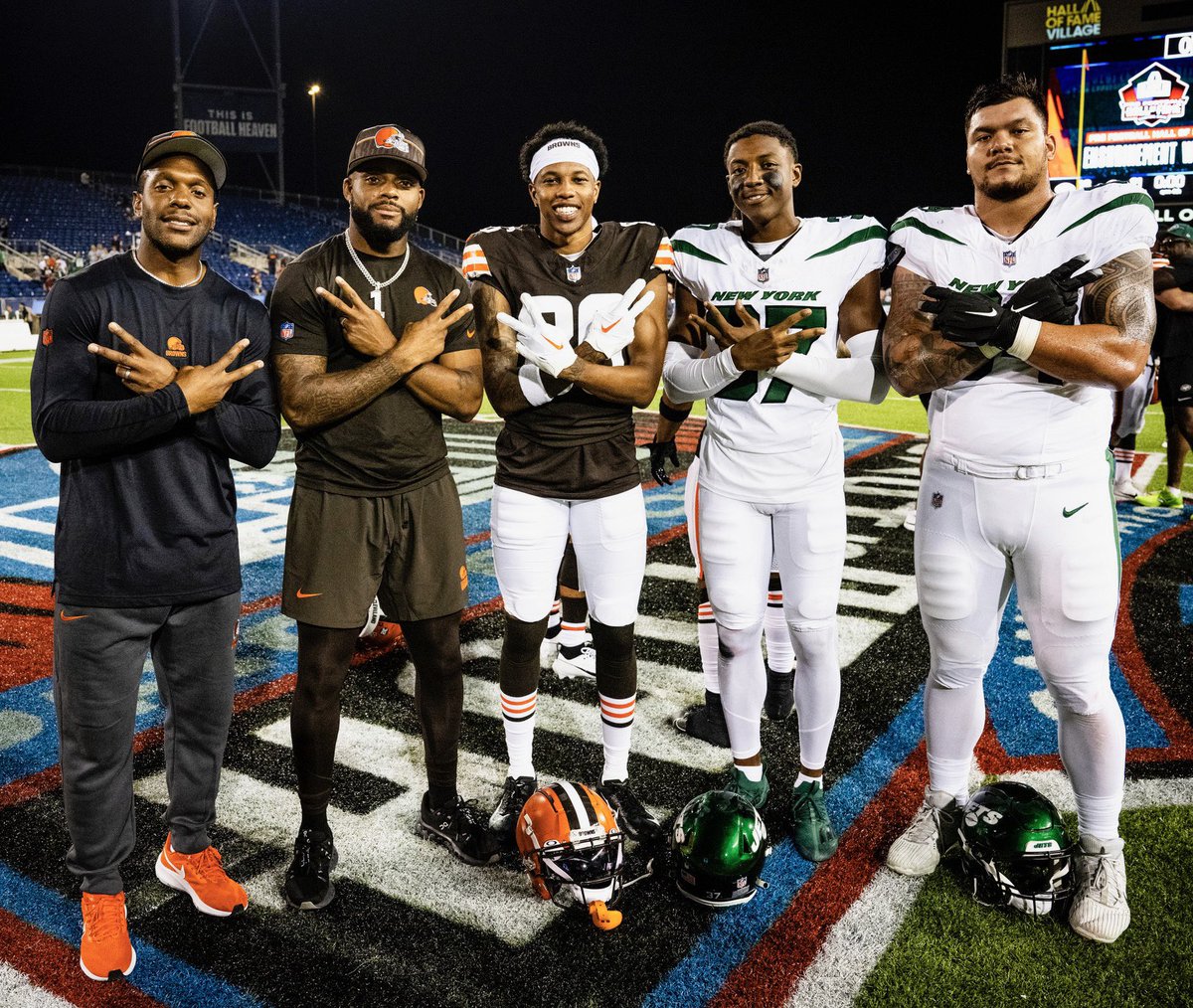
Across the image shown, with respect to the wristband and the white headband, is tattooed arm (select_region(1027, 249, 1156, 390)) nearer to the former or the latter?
the wristband

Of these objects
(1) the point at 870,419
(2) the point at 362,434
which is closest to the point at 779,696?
(2) the point at 362,434

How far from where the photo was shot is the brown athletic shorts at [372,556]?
2.54m

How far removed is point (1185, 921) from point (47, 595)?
17.4 ft

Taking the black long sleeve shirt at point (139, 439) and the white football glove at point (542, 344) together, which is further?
the white football glove at point (542, 344)

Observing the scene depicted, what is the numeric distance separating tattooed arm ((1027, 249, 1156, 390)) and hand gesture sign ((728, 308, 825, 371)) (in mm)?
660

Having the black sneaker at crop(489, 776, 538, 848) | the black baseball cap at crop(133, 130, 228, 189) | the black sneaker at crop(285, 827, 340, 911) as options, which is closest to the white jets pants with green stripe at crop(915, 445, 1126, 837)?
the black sneaker at crop(489, 776, 538, 848)

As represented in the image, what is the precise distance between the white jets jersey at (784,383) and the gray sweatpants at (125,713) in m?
1.53

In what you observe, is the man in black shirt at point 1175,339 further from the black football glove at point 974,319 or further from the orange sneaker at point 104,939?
the orange sneaker at point 104,939

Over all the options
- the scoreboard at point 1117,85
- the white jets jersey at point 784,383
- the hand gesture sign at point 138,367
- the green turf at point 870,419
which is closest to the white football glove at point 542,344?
→ the white jets jersey at point 784,383

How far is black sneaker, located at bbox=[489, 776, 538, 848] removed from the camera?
112 inches

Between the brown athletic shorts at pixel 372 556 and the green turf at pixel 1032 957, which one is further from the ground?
the brown athletic shorts at pixel 372 556

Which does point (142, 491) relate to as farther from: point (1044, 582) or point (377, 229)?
point (1044, 582)

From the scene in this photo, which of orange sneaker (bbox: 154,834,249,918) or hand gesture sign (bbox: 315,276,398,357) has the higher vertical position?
hand gesture sign (bbox: 315,276,398,357)

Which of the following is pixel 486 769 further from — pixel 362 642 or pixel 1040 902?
pixel 1040 902
